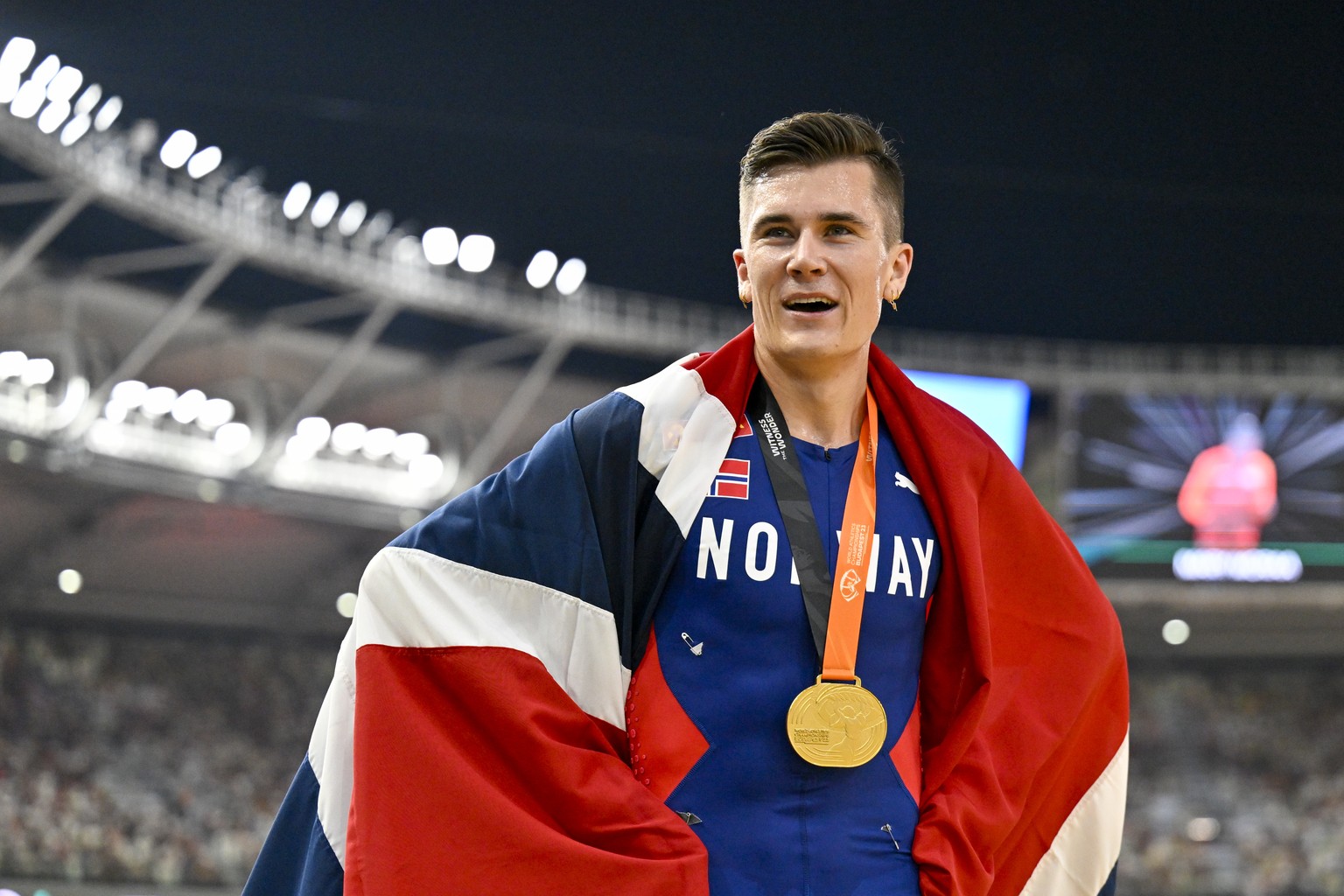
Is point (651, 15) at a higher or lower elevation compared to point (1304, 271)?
lower

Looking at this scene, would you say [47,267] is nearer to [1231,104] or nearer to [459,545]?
[1231,104]

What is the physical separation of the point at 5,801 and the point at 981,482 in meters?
16.9

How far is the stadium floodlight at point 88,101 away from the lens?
1714 centimetres

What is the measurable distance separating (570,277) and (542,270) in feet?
1.62

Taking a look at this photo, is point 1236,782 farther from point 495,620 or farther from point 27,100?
point 495,620

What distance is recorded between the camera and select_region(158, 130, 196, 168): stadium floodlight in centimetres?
1869

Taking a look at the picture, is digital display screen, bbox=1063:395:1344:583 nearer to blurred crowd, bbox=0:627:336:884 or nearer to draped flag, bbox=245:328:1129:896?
blurred crowd, bbox=0:627:336:884

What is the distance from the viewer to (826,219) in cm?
196

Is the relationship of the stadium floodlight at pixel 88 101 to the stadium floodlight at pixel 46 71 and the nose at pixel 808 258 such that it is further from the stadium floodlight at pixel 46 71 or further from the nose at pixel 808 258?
the nose at pixel 808 258

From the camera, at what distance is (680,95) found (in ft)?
50.2

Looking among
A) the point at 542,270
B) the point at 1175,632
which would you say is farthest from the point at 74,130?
the point at 1175,632

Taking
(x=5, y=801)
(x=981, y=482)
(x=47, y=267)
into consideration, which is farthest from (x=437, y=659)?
(x=47, y=267)

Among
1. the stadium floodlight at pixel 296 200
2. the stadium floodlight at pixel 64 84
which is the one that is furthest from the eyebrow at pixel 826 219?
the stadium floodlight at pixel 296 200

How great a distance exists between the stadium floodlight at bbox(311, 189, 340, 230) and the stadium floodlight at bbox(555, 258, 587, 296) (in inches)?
152
